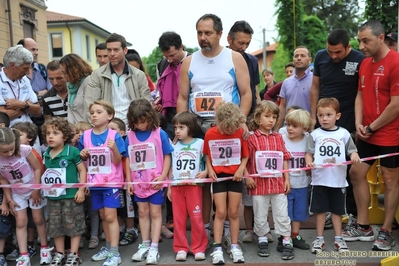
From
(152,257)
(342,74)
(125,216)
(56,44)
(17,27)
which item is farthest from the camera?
(56,44)

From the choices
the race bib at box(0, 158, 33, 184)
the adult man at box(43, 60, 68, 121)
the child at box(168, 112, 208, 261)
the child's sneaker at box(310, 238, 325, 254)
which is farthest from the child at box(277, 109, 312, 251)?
the adult man at box(43, 60, 68, 121)

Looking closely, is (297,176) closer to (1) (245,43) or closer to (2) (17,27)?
(1) (245,43)

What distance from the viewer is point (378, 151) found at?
4.50 metres

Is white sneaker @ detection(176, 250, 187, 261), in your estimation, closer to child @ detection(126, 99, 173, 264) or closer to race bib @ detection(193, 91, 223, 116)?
child @ detection(126, 99, 173, 264)

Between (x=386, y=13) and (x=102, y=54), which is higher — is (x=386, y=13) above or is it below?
above

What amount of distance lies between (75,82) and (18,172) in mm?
1374

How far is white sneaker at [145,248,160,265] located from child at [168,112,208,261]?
21 cm

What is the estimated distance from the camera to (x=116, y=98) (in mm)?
5020

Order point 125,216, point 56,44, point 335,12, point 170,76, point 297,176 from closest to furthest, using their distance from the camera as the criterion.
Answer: point 297,176, point 125,216, point 170,76, point 56,44, point 335,12

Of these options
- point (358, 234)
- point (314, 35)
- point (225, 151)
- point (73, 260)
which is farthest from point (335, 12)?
point (73, 260)

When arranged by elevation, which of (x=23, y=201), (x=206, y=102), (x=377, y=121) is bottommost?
(x=23, y=201)

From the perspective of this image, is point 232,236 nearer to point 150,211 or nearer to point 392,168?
point 150,211

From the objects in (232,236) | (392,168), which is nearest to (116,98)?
(232,236)

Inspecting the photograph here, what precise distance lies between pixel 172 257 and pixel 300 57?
3.40 metres
